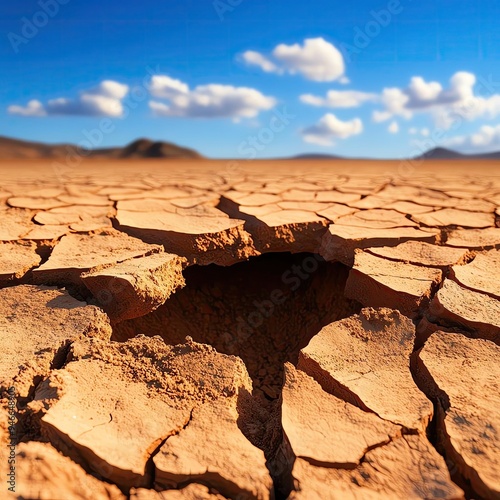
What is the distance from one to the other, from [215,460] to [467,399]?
57 cm

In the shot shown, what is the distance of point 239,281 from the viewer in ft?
7.30

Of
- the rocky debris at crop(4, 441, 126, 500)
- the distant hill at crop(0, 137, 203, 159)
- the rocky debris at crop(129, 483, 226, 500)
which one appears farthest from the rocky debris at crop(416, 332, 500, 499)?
the distant hill at crop(0, 137, 203, 159)

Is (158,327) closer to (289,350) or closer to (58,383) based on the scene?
(289,350)

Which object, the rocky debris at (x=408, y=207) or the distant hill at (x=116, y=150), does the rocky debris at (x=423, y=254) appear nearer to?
the rocky debris at (x=408, y=207)

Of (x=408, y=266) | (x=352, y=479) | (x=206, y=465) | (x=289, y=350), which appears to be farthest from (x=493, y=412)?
(x=289, y=350)

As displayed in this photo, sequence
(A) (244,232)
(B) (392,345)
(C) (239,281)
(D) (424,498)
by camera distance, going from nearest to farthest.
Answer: (D) (424,498) < (B) (392,345) < (A) (244,232) < (C) (239,281)

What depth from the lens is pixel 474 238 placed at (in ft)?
6.29

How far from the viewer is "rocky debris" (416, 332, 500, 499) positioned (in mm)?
825

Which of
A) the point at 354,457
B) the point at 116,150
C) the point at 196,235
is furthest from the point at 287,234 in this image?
the point at 116,150

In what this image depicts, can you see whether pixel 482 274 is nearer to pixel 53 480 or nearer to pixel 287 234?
pixel 287 234

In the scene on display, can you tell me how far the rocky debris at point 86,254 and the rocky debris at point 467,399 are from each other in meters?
1.08

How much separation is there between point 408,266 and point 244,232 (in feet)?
2.40

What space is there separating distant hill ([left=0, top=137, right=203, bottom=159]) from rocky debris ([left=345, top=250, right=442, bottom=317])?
844 inches

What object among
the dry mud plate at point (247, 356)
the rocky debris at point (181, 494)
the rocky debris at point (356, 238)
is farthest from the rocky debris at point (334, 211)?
the rocky debris at point (181, 494)
